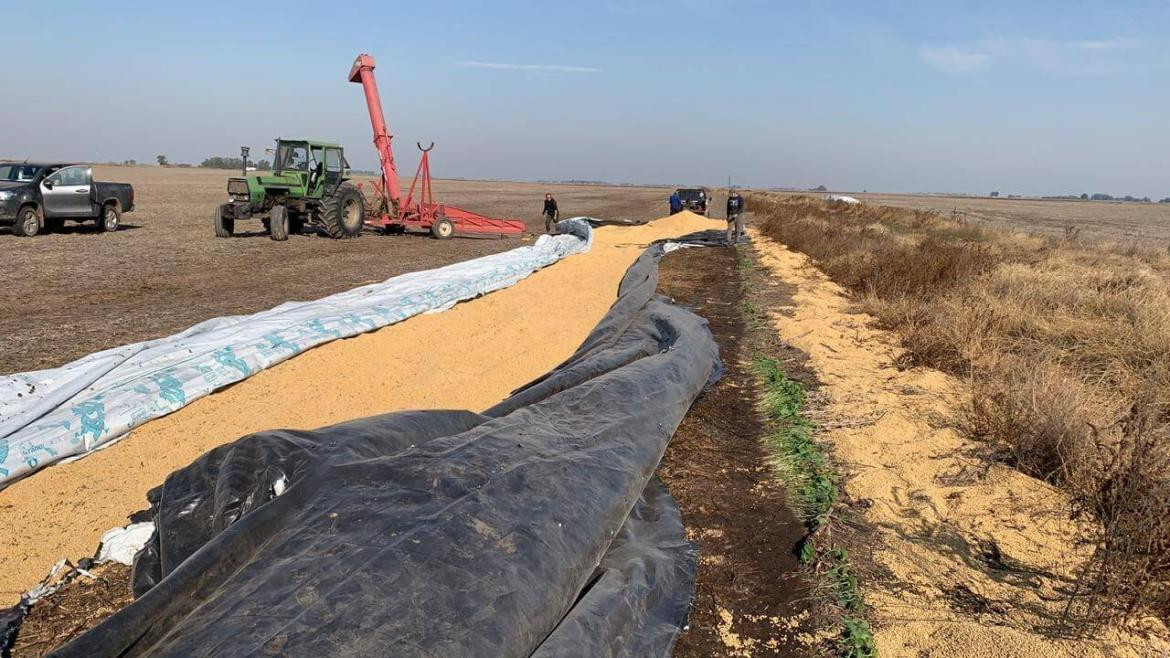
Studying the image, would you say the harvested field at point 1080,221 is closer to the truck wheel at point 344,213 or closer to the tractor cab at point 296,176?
the truck wheel at point 344,213

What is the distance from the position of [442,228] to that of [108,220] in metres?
8.07

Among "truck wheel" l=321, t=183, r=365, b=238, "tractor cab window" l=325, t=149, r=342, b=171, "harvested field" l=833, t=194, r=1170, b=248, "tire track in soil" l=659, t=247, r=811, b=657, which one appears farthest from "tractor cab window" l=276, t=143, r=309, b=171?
"harvested field" l=833, t=194, r=1170, b=248

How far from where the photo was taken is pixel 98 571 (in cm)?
296

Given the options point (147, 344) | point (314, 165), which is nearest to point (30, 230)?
point (314, 165)

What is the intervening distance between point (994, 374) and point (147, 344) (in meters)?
6.97

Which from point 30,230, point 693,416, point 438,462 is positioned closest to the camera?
point 438,462

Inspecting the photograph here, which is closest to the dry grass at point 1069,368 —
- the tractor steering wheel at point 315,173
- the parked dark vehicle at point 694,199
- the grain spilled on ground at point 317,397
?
the grain spilled on ground at point 317,397

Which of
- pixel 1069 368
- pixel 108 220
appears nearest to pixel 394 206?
pixel 108 220

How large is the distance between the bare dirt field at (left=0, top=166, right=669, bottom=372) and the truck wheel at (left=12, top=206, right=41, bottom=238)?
394mm

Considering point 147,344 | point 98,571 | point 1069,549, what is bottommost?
point 98,571

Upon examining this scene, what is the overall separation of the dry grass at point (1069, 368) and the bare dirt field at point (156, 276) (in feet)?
23.9

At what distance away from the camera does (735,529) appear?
3.32 m

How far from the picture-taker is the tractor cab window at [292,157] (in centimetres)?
1504

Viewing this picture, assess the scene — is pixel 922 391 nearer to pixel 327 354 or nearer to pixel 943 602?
pixel 943 602
